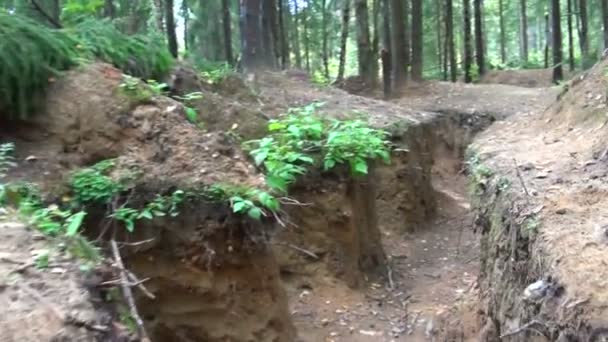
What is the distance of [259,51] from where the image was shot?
1536 centimetres

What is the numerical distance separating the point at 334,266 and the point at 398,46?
11.3 metres

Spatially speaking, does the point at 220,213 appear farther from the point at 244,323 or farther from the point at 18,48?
the point at 18,48

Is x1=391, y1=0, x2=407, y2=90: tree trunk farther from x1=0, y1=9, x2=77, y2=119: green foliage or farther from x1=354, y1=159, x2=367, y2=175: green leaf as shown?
x1=0, y1=9, x2=77, y2=119: green foliage

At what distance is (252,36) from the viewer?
595 inches

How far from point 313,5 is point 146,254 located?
24.9m

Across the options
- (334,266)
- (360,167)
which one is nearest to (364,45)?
(334,266)

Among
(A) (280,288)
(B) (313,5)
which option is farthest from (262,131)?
(B) (313,5)

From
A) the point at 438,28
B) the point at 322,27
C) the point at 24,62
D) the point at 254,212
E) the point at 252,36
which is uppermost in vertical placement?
the point at 322,27

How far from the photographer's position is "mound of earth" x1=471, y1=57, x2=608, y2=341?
4188 mm

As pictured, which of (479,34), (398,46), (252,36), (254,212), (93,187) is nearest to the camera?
(254,212)

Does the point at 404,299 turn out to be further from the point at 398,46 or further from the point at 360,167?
the point at 398,46

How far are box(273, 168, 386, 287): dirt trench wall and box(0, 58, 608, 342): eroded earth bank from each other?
0.02m

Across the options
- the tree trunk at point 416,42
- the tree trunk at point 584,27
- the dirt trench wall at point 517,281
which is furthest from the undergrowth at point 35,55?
the tree trunk at point 584,27

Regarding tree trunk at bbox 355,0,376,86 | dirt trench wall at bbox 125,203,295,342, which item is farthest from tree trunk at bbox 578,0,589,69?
dirt trench wall at bbox 125,203,295,342
